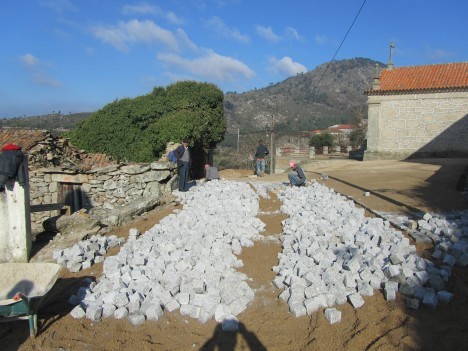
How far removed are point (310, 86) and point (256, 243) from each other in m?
103

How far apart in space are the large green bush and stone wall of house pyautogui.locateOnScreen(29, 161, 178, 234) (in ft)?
14.3

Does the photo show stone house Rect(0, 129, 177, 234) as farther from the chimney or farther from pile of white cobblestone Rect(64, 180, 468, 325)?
the chimney

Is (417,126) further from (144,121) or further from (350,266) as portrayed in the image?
(350,266)

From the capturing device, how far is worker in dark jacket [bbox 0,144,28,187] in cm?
606

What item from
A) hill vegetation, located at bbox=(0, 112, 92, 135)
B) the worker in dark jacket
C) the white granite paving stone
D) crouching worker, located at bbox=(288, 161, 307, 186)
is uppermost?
hill vegetation, located at bbox=(0, 112, 92, 135)

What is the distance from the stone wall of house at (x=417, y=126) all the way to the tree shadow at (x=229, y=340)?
2057 cm

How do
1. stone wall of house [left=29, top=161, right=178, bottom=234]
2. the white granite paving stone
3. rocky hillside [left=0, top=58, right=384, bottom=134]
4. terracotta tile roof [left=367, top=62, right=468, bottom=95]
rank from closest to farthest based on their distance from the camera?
the white granite paving stone < stone wall of house [left=29, top=161, right=178, bottom=234] < terracotta tile roof [left=367, top=62, right=468, bottom=95] < rocky hillside [left=0, top=58, right=384, bottom=134]

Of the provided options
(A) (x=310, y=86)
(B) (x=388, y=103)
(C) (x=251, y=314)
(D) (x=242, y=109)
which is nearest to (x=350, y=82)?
(A) (x=310, y=86)

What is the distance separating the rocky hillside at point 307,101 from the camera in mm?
69450

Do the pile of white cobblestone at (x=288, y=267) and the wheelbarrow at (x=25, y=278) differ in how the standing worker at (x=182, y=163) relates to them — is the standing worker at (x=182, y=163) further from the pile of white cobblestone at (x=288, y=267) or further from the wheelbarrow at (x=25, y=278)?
the wheelbarrow at (x=25, y=278)

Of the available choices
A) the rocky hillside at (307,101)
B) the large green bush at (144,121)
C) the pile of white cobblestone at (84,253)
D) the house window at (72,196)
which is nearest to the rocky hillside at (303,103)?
the rocky hillside at (307,101)

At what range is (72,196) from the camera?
12234 mm

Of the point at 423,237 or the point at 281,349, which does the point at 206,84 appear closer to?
the point at 423,237

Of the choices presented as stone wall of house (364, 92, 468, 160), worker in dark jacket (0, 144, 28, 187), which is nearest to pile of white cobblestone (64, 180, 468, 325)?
worker in dark jacket (0, 144, 28, 187)
